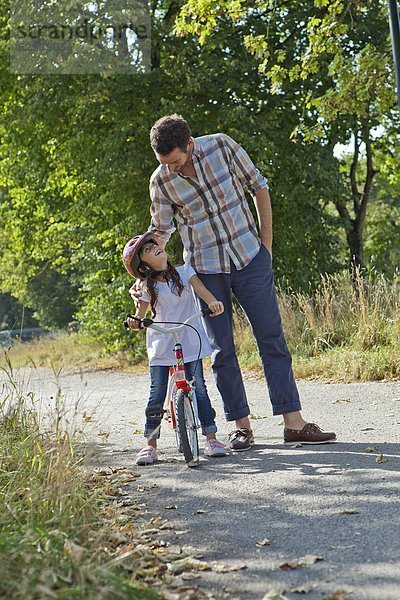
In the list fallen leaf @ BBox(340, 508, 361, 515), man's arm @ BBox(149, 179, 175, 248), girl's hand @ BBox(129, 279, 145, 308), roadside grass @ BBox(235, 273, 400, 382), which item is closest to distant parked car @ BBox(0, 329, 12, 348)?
girl's hand @ BBox(129, 279, 145, 308)

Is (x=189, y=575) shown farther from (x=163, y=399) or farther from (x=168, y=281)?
(x=168, y=281)

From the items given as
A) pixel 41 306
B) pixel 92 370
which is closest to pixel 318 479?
pixel 92 370

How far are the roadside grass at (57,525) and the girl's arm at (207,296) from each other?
3.87 feet

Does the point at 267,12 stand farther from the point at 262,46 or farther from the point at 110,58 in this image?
the point at 262,46

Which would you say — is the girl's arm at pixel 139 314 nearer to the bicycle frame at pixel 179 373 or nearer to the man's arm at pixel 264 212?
the bicycle frame at pixel 179 373

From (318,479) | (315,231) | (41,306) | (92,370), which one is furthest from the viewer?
(41,306)

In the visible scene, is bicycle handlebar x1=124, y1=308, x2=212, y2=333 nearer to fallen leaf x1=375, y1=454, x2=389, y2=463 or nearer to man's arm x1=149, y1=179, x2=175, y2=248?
man's arm x1=149, y1=179, x2=175, y2=248

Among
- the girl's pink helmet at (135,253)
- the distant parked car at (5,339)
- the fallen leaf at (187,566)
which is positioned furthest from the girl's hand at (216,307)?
the fallen leaf at (187,566)

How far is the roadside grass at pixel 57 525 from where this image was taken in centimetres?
321

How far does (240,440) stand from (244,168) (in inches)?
72.8

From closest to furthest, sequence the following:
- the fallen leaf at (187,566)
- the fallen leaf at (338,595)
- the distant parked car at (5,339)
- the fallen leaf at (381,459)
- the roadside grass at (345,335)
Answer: the fallen leaf at (338,595) → the fallen leaf at (187,566) → the fallen leaf at (381,459) → the distant parked car at (5,339) → the roadside grass at (345,335)

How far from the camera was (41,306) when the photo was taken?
1542 inches

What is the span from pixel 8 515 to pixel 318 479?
73.4 inches

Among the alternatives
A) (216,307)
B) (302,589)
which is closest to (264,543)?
(302,589)
